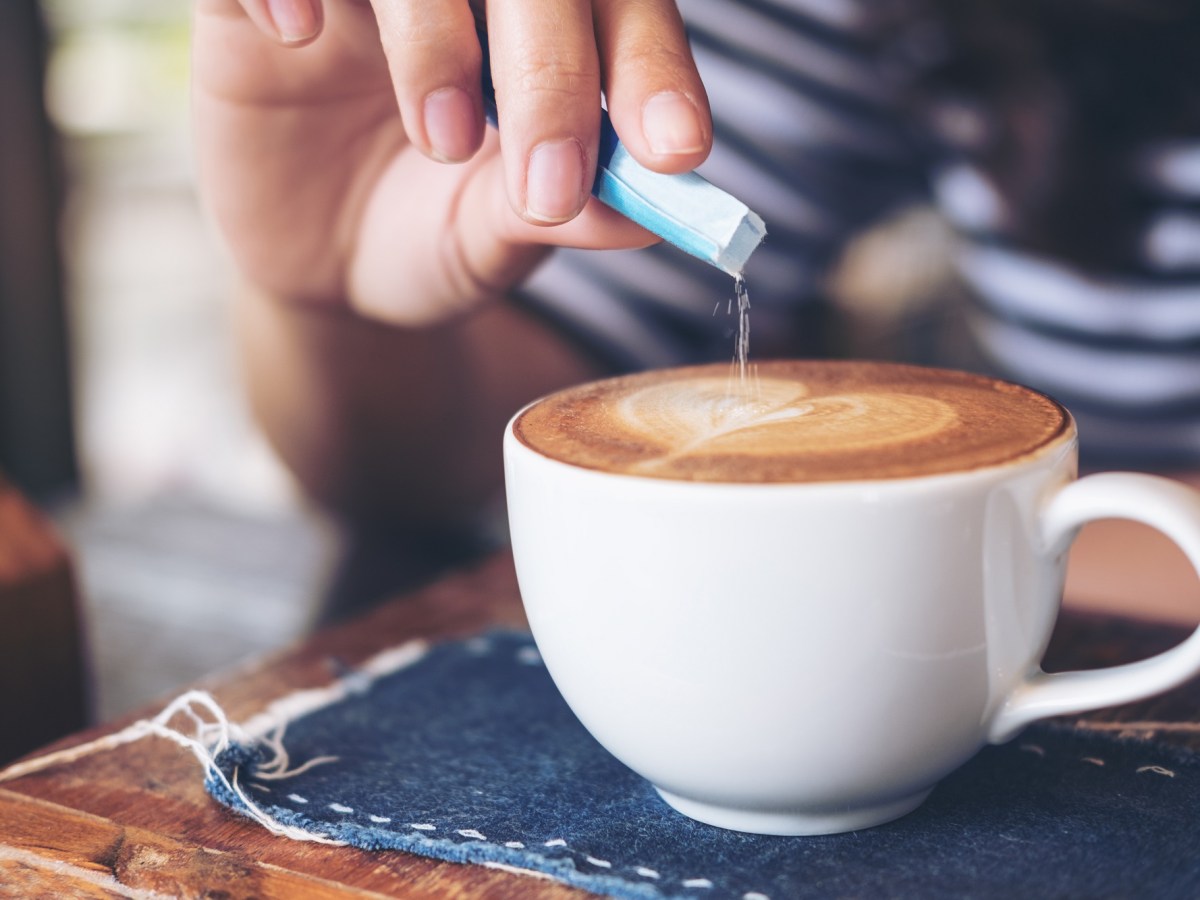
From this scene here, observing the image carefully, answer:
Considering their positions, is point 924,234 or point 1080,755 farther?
point 924,234

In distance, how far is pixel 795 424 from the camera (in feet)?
1.49

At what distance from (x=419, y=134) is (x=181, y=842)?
334 millimetres

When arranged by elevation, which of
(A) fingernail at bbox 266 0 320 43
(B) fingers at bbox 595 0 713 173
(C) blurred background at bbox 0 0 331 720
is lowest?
(C) blurred background at bbox 0 0 331 720

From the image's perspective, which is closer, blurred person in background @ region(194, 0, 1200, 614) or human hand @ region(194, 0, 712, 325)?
human hand @ region(194, 0, 712, 325)

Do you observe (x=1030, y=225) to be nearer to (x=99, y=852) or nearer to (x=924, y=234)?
(x=924, y=234)

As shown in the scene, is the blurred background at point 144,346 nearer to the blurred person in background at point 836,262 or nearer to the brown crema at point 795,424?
the blurred person in background at point 836,262

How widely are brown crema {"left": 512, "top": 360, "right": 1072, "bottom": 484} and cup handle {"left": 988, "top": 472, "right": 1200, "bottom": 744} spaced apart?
0.03 metres

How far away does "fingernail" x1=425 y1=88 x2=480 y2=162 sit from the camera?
542mm

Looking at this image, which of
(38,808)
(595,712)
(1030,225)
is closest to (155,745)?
(38,808)

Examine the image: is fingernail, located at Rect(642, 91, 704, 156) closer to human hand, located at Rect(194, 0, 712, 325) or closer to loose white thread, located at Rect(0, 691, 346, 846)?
human hand, located at Rect(194, 0, 712, 325)

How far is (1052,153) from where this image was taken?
1.23 m

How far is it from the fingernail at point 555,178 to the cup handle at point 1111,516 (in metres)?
0.24

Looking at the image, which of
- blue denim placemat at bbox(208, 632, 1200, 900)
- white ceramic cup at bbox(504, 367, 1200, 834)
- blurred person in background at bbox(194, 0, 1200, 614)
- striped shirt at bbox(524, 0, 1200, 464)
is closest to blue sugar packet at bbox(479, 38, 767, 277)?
white ceramic cup at bbox(504, 367, 1200, 834)

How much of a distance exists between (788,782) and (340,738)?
0.77ft
